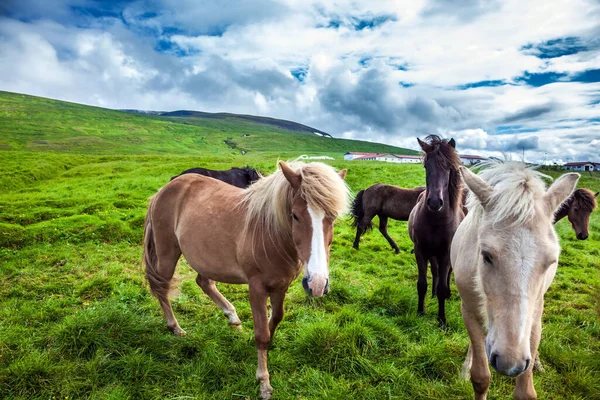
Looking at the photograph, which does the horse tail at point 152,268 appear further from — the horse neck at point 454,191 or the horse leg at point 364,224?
the horse leg at point 364,224

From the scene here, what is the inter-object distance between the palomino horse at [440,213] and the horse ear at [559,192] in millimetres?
2717

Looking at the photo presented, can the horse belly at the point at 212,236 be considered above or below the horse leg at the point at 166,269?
above

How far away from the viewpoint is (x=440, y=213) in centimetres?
512

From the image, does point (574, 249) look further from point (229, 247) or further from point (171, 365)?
point (171, 365)

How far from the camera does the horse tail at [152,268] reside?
466 cm

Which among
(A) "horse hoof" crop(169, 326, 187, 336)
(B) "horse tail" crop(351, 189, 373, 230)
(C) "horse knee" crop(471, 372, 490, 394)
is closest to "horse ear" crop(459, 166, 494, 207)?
(C) "horse knee" crop(471, 372, 490, 394)

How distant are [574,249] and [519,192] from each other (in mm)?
10127

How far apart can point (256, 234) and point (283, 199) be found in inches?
23.6

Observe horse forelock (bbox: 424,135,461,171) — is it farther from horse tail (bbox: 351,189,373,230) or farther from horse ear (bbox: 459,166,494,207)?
horse tail (bbox: 351,189,373,230)

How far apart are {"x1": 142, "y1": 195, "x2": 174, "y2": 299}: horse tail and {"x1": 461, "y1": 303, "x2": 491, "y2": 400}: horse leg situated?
4003 mm

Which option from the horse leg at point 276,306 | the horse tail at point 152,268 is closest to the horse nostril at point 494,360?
the horse leg at point 276,306

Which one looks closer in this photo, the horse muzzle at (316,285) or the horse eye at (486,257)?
the horse eye at (486,257)

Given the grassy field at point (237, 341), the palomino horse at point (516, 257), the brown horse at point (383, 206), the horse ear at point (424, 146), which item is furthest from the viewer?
the brown horse at point (383, 206)

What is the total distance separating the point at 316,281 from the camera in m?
2.63
